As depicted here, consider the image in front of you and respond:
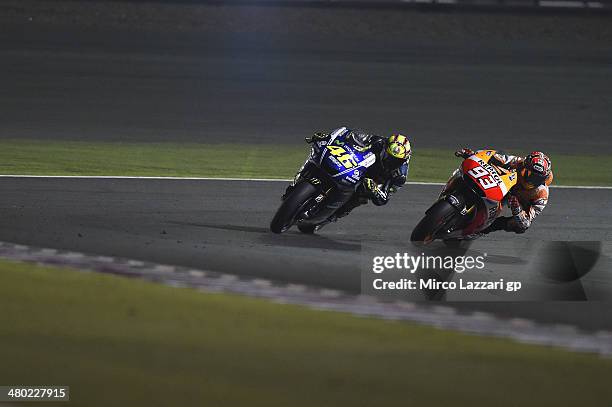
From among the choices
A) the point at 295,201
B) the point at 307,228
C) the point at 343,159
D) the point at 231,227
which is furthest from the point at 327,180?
the point at 231,227

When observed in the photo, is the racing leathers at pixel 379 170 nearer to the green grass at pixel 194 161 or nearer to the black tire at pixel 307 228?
the black tire at pixel 307 228

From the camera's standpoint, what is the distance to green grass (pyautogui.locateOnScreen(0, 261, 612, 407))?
582 cm

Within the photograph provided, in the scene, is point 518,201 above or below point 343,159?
below

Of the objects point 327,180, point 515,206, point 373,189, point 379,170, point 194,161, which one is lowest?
point 515,206

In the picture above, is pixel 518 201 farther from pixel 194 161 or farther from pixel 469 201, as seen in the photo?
pixel 194 161

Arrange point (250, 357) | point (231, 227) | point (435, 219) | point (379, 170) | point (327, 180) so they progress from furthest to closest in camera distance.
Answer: point (231, 227), point (379, 170), point (327, 180), point (435, 219), point (250, 357)

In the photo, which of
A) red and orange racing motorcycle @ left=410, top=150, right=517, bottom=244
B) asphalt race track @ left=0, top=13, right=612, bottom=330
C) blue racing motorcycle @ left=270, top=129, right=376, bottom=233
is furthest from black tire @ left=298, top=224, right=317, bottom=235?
red and orange racing motorcycle @ left=410, top=150, right=517, bottom=244

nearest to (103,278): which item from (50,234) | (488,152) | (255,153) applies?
(50,234)

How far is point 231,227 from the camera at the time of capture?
10.6 m

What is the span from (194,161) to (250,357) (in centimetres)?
827

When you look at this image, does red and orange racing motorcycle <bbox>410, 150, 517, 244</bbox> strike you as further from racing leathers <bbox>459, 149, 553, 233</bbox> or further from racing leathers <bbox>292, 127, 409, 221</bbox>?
racing leathers <bbox>292, 127, 409, 221</bbox>

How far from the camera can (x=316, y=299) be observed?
8039 mm

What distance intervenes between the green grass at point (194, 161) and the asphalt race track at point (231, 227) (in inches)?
29.9

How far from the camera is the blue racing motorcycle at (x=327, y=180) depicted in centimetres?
970
